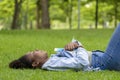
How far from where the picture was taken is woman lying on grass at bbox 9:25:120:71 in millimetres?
7395

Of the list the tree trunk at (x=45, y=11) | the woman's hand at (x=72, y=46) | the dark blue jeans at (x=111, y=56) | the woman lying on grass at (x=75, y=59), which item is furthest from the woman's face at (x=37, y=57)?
the tree trunk at (x=45, y=11)

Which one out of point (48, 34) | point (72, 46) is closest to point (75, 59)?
point (72, 46)

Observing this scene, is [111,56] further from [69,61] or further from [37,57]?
[37,57]

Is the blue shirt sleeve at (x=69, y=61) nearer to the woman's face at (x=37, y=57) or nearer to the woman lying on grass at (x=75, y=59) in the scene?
the woman lying on grass at (x=75, y=59)

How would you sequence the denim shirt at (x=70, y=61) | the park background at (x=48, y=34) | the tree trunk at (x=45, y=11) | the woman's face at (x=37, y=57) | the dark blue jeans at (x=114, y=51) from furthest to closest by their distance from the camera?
the tree trunk at (x=45, y=11), the woman's face at (x=37, y=57), the denim shirt at (x=70, y=61), the dark blue jeans at (x=114, y=51), the park background at (x=48, y=34)

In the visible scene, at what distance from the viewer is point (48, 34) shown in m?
22.1

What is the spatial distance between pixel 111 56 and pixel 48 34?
48.5ft

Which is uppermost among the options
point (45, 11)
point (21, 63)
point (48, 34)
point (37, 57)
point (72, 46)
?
point (72, 46)

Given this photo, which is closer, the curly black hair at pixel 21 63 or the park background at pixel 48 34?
the park background at pixel 48 34

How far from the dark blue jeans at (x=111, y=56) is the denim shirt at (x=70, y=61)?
248 mm

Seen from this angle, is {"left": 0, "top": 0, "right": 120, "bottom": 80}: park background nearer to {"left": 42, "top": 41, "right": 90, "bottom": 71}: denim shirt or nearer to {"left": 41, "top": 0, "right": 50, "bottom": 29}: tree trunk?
{"left": 41, "top": 0, "right": 50, "bottom": 29}: tree trunk

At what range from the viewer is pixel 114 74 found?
725 centimetres

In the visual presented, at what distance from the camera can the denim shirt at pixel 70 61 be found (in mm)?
7422

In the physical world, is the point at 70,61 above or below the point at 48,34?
above
